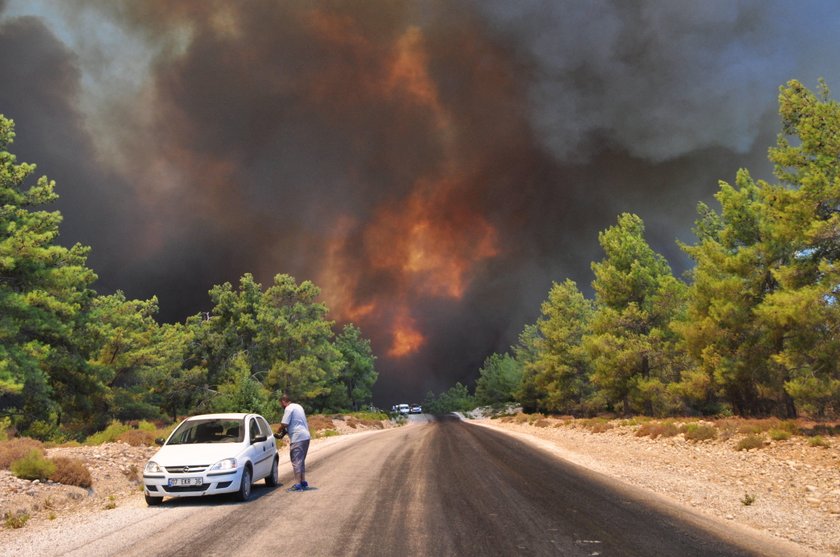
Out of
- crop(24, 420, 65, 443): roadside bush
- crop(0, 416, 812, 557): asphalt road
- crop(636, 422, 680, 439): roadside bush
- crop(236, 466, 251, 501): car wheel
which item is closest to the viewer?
crop(0, 416, 812, 557): asphalt road

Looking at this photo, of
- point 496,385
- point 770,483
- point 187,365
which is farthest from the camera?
point 496,385

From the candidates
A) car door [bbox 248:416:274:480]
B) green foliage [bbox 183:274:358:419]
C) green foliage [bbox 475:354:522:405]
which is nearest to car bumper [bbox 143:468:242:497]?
car door [bbox 248:416:274:480]

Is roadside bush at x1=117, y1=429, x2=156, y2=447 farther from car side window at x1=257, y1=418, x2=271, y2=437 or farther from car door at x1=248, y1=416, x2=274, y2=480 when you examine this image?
car door at x1=248, y1=416, x2=274, y2=480

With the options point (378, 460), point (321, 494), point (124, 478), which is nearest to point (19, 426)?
point (124, 478)

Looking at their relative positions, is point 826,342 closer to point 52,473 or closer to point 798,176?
point 798,176

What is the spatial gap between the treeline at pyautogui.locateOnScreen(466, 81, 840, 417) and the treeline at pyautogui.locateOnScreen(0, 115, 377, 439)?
24.9 metres

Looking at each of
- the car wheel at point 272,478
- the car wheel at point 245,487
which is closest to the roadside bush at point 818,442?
the car wheel at point 272,478

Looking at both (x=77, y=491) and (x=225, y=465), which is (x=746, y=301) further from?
(x=77, y=491)

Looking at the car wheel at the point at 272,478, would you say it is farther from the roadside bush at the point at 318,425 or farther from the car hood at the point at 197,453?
the roadside bush at the point at 318,425

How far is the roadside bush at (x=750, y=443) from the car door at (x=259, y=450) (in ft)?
48.2

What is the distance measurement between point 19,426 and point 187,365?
30.9 metres

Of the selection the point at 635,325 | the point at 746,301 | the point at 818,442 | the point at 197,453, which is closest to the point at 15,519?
the point at 197,453

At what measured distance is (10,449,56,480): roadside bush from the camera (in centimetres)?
1148

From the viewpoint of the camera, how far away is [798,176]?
61.7 feet
